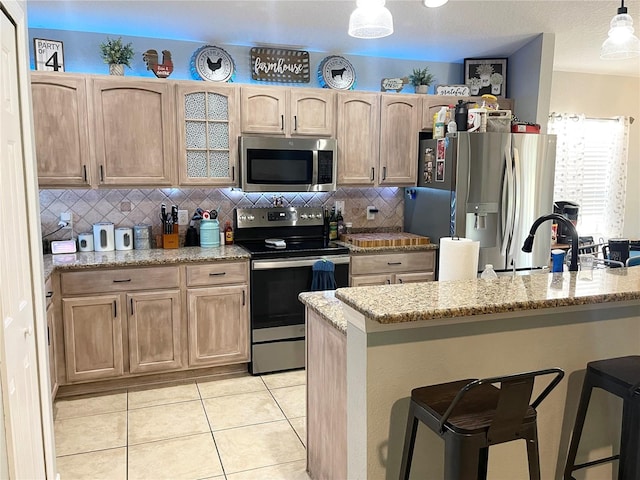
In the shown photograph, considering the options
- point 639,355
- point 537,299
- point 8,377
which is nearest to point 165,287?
point 8,377

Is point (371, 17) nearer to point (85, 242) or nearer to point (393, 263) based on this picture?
point (393, 263)

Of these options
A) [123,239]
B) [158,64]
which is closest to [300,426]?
[123,239]

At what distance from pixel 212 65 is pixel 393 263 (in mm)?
2070

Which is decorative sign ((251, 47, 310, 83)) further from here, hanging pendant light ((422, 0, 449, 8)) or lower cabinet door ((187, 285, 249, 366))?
lower cabinet door ((187, 285, 249, 366))

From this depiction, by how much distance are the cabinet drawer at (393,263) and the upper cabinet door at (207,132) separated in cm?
118

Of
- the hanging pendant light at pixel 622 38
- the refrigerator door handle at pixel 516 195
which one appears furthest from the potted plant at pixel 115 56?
the hanging pendant light at pixel 622 38

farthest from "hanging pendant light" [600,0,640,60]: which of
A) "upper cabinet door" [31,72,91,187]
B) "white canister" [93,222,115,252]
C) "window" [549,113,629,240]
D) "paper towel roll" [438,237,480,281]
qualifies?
"white canister" [93,222,115,252]

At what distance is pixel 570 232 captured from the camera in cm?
198

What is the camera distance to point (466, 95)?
4.45 m

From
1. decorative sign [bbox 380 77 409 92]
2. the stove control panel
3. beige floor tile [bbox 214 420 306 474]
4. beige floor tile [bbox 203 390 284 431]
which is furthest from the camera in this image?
decorative sign [bbox 380 77 409 92]

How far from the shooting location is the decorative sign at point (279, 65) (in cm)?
409

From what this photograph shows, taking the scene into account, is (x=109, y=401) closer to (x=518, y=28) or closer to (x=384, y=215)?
(x=384, y=215)

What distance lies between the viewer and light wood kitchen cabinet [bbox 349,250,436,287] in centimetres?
399

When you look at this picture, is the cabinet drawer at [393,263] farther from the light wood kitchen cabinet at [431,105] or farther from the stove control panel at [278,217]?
the light wood kitchen cabinet at [431,105]
